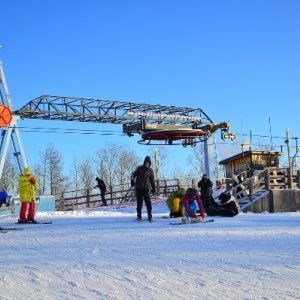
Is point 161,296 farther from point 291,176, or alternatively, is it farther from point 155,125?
point 155,125

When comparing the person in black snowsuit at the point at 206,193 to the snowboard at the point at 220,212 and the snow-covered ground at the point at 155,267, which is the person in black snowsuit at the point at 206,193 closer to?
the snowboard at the point at 220,212

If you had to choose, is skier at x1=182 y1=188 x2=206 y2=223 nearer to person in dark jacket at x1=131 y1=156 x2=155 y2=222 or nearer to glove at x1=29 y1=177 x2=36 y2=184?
person in dark jacket at x1=131 y1=156 x2=155 y2=222

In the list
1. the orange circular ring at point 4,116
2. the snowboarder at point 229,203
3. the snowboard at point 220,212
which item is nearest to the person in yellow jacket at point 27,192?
the snowboard at point 220,212

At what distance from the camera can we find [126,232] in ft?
24.4

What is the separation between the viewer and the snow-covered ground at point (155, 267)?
322 centimetres

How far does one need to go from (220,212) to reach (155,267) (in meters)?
7.67

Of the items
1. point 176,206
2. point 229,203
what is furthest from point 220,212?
point 176,206

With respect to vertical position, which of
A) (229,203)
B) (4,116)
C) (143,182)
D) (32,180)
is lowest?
(229,203)

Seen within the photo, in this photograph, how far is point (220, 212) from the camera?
1155 centimetres

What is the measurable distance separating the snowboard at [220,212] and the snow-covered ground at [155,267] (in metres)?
4.74

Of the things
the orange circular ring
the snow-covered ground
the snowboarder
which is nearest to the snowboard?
the snowboarder

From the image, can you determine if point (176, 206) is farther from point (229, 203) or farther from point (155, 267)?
point (155, 267)

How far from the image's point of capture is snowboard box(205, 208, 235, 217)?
11284 mm

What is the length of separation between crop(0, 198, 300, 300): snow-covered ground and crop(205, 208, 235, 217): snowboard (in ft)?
15.5
